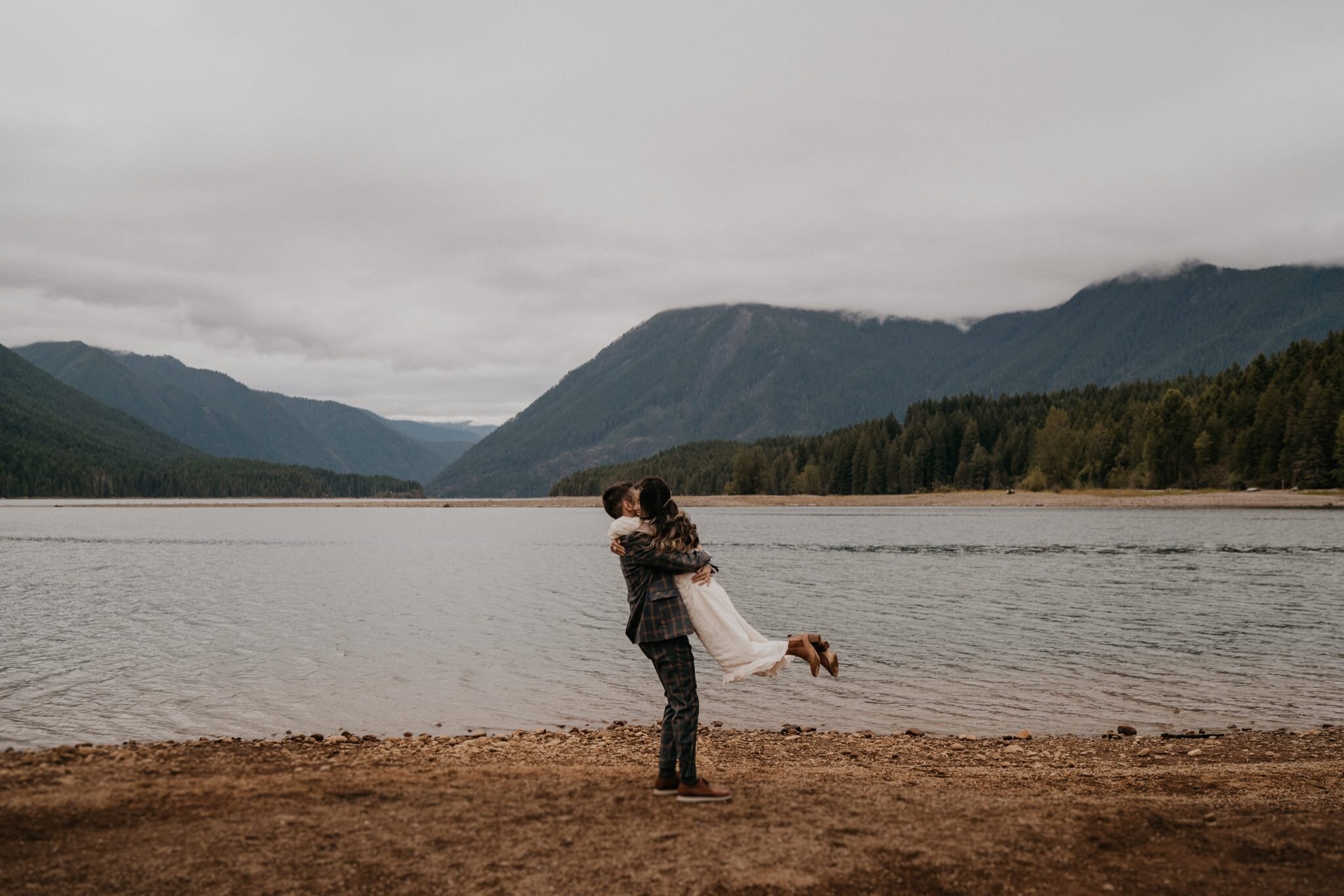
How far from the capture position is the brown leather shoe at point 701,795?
33.9ft

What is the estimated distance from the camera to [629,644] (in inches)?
1091

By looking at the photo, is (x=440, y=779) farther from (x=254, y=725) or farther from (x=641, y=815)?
(x=254, y=725)

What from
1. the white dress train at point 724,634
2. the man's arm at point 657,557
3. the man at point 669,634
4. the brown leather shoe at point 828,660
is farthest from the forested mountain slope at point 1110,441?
the man's arm at point 657,557

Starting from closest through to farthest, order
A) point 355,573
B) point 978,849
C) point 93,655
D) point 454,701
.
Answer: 1. point 978,849
2. point 454,701
3. point 93,655
4. point 355,573

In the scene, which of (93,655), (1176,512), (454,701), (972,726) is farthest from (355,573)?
(1176,512)

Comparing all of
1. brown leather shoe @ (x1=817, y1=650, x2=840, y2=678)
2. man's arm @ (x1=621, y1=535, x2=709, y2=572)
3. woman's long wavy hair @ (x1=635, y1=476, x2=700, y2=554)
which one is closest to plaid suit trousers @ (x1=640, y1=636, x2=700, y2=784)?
man's arm @ (x1=621, y1=535, x2=709, y2=572)

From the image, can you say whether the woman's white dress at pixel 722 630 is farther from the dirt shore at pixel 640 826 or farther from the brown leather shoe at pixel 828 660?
the dirt shore at pixel 640 826

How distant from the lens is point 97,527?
374ft

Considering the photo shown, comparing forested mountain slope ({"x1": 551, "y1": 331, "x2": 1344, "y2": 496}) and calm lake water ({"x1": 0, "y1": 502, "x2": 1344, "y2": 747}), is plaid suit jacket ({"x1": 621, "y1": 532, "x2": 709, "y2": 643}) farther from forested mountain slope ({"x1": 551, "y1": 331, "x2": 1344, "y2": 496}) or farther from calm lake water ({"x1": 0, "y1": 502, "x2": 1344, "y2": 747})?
forested mountain slope ({"x1": 551, "y1": 331, "x2": 1344, "y2": 496})

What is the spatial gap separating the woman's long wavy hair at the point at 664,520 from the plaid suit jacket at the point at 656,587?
83 millimetres

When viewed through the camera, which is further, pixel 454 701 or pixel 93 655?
pixel 93 655

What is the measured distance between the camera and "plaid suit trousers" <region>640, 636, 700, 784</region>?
1023 centimetres

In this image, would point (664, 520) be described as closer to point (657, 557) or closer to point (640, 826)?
point (657, 557)

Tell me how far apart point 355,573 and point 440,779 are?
154 feet
